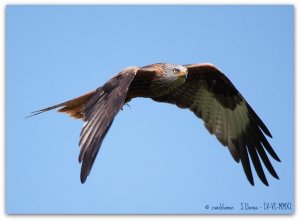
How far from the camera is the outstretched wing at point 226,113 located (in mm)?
6871

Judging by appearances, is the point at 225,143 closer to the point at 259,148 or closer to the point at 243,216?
the point at 259,148

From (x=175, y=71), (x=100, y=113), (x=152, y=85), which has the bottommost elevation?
(x=100, y=113)

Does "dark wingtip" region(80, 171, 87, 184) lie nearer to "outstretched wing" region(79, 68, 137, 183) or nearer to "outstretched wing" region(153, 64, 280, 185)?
"outstretched wing" region(79, 68, 137, 183)

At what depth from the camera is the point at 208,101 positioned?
7.07 meters

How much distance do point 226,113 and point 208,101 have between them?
10.1 inches

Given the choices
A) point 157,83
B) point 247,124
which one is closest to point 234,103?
point 247,124

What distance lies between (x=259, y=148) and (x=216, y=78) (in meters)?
0.87

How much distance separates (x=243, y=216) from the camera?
18.1 ft

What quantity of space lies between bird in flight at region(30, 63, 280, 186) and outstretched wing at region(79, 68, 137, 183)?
2 cm

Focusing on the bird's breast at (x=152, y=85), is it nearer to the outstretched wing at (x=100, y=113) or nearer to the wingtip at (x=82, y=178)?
the outstretched wing at (x=100, y=113)

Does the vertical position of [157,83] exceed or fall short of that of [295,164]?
it exceeds it

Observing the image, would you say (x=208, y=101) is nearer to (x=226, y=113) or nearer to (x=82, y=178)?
(x=226, y=113)

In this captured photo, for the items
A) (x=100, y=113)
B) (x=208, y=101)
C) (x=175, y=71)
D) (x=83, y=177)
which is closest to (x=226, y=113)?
(x=208, y=101)

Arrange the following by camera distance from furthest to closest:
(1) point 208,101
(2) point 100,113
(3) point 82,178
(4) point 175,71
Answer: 1. (1) point 208,101
2. (4) point 175,71
3. (2) point 100,113
4. (3) point 82,178
